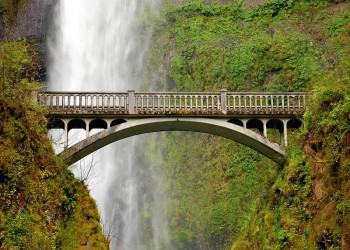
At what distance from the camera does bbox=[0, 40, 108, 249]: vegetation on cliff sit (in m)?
16.8

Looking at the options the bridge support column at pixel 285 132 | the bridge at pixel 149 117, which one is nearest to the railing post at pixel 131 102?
the bridge at pixel 149 117

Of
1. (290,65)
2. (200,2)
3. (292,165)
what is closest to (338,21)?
(290,65)

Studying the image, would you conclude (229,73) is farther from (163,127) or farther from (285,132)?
Result: (285,132)

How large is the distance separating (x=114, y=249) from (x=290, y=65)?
17.8 m

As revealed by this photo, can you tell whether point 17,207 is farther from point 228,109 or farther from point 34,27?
point 34,27

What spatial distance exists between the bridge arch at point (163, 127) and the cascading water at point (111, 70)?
15.6 meters

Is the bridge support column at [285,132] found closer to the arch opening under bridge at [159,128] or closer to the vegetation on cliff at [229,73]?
the arch opening under bridge at [159,128]

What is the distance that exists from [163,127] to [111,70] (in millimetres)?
21481

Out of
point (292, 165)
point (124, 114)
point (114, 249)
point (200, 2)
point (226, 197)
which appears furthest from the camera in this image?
point (200, 2)

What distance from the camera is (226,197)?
35.4 metres

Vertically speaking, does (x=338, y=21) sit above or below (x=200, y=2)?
below

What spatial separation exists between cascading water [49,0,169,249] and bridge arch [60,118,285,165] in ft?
51.2

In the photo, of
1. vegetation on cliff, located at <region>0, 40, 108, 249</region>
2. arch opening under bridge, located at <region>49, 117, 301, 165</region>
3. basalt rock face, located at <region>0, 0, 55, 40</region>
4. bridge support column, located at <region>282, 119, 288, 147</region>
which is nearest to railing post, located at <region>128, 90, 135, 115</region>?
arch opening under bridge, located at <region>49, 117, 301, 165</region>

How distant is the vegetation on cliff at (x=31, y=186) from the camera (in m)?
16.8
